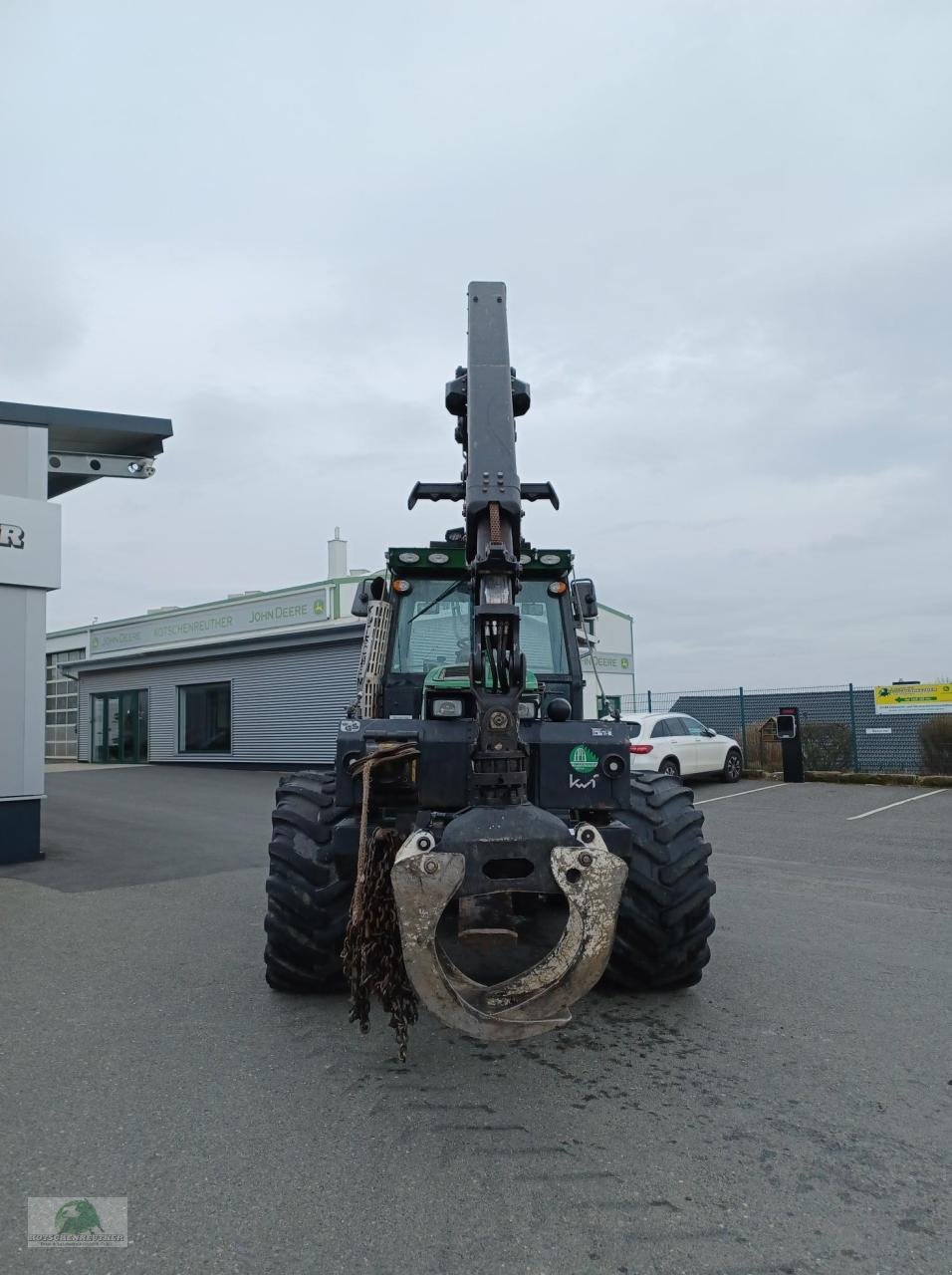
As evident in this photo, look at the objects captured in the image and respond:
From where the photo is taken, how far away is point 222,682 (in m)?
26.4

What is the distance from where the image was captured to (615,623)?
125 ft

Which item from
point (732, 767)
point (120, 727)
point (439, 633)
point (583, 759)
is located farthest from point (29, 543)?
point (120, 727)

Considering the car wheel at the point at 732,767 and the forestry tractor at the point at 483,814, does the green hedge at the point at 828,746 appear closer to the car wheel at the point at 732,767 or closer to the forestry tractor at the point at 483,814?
the car wheel at the point at 732,767

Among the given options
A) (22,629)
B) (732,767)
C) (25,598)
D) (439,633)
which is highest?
(25,598)

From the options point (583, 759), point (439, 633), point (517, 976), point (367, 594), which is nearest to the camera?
point (517, 976)

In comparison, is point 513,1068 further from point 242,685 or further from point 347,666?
point 242,685

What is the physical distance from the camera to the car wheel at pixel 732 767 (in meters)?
19.2

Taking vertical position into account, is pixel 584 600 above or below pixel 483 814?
above

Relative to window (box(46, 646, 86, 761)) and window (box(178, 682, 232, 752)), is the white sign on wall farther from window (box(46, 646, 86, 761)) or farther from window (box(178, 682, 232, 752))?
window (box(46, 646, 86, 761))

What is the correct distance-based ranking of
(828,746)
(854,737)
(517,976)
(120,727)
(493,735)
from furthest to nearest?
(120,727) → (828,746) → (854,737) → (493,735) → (517,976)

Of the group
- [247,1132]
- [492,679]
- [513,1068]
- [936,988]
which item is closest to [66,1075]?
[247,1132]

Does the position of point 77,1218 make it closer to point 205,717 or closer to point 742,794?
point 742,794

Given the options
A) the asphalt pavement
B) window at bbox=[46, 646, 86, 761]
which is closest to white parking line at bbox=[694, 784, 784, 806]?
the asphalt pavement

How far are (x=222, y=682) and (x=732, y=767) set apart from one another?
14.5 meters
